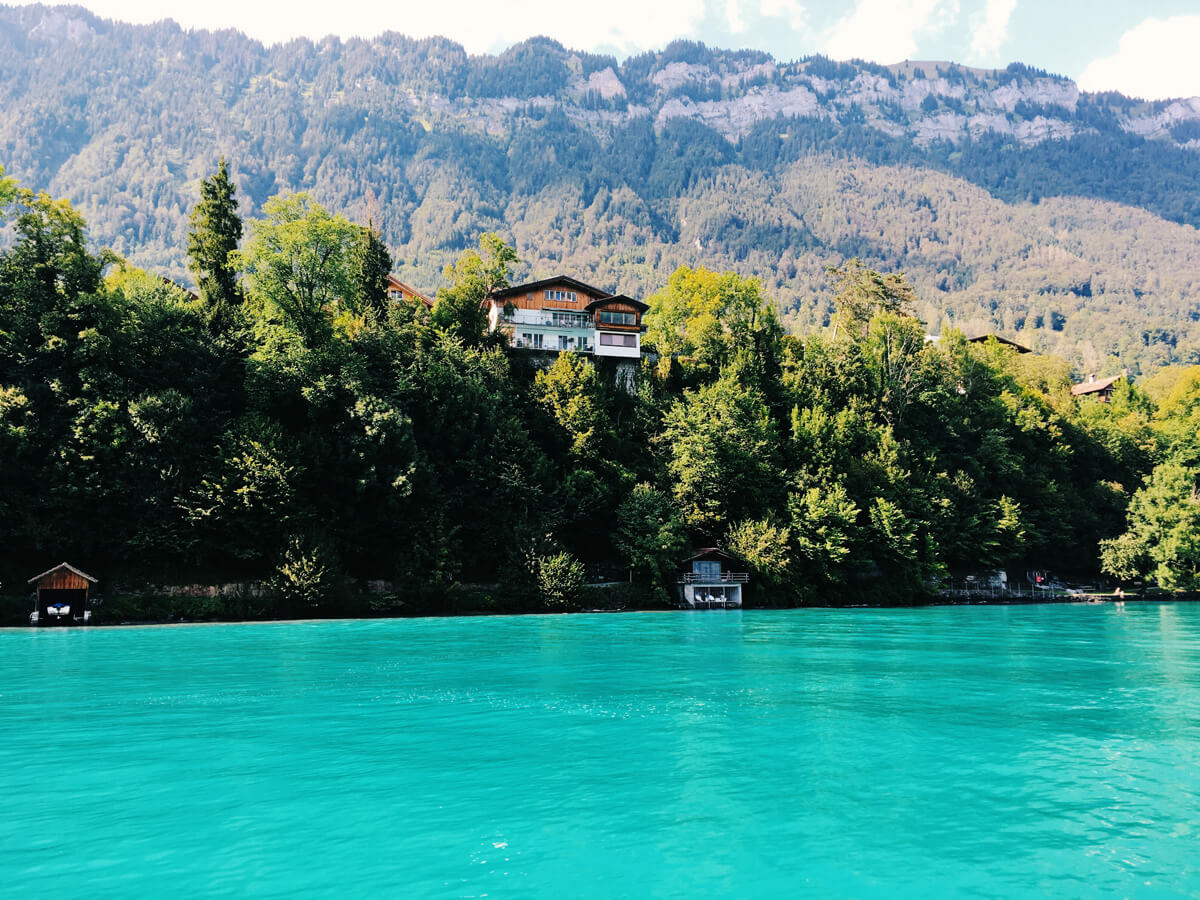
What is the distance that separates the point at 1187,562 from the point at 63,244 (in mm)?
95020

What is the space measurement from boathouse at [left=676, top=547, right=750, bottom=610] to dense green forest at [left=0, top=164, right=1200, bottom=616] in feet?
4.19

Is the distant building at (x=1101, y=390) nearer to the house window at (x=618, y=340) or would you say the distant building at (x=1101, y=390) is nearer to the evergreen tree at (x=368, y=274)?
the house window at (x=618, y=340)

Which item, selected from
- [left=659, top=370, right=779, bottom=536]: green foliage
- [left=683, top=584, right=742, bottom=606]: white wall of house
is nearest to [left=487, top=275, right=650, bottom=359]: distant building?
[left=659, top=370, right=779, bottom=536]: green foliage

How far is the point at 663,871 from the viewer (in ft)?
39.5

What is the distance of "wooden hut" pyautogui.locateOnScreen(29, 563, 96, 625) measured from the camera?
49219mm

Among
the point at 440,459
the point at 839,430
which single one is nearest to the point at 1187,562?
the point at 839,430

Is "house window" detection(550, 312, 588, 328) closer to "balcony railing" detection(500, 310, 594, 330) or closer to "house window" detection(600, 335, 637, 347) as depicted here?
"balcony railing" detection(500, 310, 594, 330)

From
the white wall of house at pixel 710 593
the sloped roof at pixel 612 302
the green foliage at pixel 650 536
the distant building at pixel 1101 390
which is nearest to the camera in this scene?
the green foliage at pixel 650 536

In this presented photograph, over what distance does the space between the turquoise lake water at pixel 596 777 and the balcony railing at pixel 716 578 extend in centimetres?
3254

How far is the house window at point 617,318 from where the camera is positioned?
3346 inches

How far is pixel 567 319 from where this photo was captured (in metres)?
85.6

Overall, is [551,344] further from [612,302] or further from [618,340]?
[612,302]

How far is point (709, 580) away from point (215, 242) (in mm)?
44784

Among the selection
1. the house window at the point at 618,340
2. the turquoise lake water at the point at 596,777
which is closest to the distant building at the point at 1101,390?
the house window at the point at 618,340
